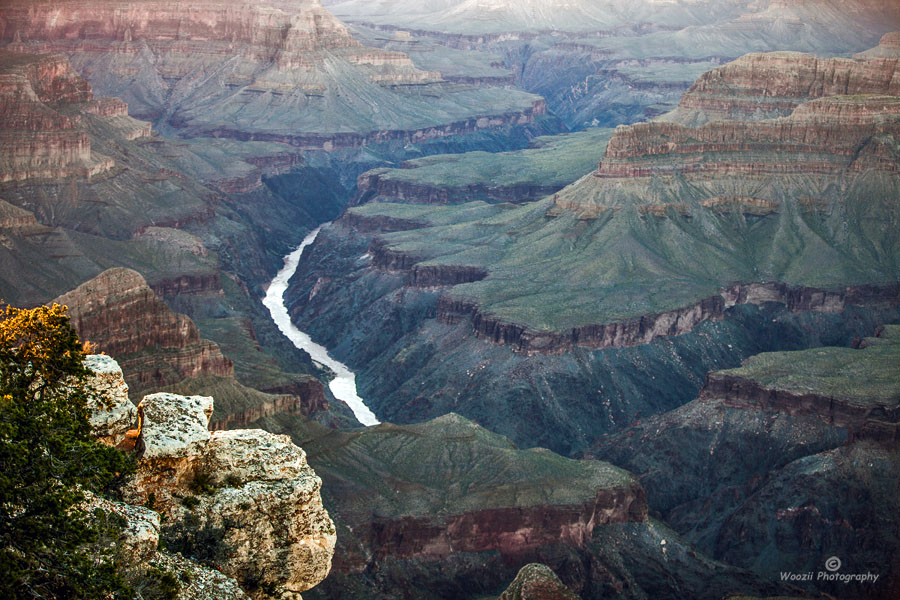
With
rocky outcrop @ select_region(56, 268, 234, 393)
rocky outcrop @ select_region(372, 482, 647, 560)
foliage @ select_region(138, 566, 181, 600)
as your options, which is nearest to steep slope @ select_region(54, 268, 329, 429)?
rocky outcrop @ select_region(56, 268, 234, 393)

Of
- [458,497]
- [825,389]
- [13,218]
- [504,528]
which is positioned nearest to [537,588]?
[504,528]

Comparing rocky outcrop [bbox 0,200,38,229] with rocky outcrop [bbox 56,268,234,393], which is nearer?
rocky outcrop [bbox 56,268,234,393]

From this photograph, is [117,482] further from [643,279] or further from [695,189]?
[695,189]

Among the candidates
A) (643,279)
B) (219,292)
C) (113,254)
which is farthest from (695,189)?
(113,254)

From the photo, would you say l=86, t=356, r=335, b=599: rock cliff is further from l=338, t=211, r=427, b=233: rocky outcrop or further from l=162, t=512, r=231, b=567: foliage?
l=338, t=211, r=427, b=233: rocky outcrop

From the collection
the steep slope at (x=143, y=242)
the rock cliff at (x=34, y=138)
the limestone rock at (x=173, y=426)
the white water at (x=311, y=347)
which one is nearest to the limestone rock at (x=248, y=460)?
the limestone rock at (x=173, y=426)

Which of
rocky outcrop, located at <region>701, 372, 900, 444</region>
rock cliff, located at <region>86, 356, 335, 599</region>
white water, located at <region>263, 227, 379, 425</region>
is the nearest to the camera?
rock cliff, located at <region>86, 356, 335, 599</region>
